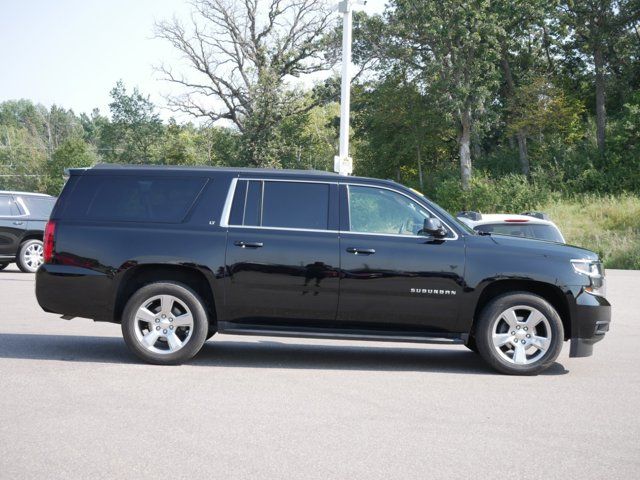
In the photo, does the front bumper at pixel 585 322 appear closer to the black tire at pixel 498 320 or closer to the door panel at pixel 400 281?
the black tire at pixel 498 320

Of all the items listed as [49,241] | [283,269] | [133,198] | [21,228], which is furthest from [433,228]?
[21,228]

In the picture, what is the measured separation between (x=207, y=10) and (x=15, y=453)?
5585 cm

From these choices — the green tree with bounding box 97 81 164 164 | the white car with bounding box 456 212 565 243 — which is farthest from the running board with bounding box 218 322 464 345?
the green tree with bounding box 97 81 164 164

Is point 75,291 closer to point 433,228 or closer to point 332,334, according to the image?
point 332,334

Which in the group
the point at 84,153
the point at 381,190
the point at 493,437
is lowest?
the point at 493,437

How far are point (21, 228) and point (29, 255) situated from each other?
0.72m

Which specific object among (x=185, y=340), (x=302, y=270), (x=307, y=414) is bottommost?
(x=307, y=414)

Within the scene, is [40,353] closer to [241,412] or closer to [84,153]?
[241,412]

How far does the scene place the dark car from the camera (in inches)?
784

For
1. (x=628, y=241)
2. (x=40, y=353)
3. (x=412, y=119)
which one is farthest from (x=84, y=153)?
(x=40, y=353)

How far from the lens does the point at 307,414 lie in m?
6.53

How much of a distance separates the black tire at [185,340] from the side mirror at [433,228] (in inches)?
91.3

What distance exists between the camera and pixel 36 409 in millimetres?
6480

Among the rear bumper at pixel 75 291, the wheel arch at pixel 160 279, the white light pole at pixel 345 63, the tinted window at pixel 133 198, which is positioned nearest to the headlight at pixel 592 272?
the wheel arch at pixel 160 279
